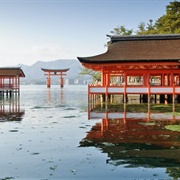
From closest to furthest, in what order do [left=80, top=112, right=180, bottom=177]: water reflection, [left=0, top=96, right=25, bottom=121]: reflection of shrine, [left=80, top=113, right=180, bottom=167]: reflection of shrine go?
[left=80, top=112, right=180, bottom=177]: water reflection → [left=80, top=113, right=180, bottom=167]: reflection of shrine → [left=0, top=96, right=25, bottom=121]: reflection of shrine

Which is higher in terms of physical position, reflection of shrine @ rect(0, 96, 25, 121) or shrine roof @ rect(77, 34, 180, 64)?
shrine roof @ rect(77, 34, 180, 64)

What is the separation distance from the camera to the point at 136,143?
36.7ft

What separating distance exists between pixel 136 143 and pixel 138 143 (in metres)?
0.08

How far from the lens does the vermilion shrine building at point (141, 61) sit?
28177mm

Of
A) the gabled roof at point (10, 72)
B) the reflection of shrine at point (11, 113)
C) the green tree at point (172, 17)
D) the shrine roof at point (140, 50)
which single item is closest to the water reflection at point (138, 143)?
the reflection of shrine at point (11, 113)

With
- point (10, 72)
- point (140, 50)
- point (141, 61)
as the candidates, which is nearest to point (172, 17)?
point (140, 50)

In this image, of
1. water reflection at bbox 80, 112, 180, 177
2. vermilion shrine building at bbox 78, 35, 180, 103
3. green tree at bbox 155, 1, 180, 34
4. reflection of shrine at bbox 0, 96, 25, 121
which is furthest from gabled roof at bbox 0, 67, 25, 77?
water reflection at bbox 80, 112, 180, 177

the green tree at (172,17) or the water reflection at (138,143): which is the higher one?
the green tree at (172,17)

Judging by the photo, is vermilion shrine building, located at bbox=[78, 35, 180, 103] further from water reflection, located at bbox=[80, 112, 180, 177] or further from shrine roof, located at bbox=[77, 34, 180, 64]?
water reflection, located at bbox=[80, 112, 180, 177]

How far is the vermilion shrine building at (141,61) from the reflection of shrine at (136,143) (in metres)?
12.7

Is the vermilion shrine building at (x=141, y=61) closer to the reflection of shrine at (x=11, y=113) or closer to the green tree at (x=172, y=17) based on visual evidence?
the reflection of shrine at (x=11, y=113)

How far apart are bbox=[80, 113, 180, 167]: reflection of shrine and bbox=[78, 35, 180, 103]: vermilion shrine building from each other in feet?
41.5

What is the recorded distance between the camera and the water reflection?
343 inches

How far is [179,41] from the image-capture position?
32281 mm
